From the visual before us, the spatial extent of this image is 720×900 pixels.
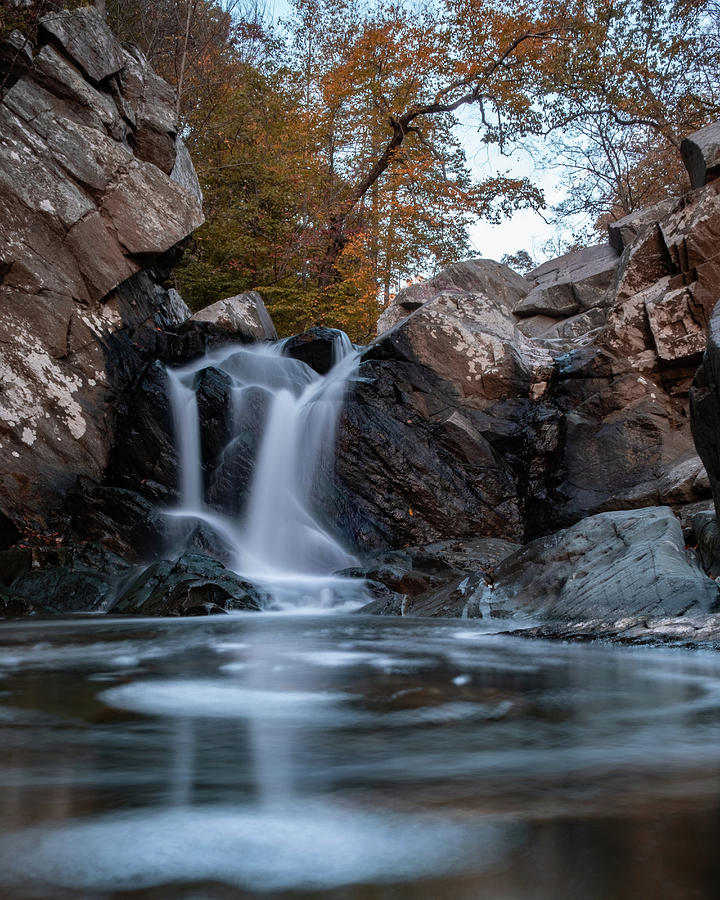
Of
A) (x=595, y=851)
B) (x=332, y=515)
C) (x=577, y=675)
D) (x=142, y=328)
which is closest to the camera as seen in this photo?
(x=595, y=851)

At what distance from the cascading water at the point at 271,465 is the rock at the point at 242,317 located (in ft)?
2.56

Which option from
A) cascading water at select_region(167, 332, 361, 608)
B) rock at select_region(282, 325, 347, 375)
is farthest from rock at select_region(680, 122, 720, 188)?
rock at select_region(282, 325, 347, 375)

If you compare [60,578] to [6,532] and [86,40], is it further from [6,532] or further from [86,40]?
[86,40]

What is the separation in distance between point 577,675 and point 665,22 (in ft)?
61.8

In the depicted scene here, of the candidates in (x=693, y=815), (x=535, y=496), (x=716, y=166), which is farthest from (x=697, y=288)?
(x=693, y=815)

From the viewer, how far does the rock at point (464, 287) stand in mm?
17375

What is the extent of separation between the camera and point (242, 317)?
1281 cm

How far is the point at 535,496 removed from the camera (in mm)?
10484

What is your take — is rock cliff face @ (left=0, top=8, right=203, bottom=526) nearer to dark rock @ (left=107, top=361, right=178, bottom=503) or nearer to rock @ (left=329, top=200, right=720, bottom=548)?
dark rock @ (left=107, top=361, right=178, bottom=503)

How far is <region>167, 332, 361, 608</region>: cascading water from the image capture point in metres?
9.02

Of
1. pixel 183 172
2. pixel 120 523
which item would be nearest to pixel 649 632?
pixel 120 523

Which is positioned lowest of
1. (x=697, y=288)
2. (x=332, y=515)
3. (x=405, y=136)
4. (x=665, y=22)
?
(x=332, y=515)

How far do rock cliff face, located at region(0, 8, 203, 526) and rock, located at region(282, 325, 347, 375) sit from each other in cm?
223

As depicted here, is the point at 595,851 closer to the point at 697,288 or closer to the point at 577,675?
the point at 577,675
